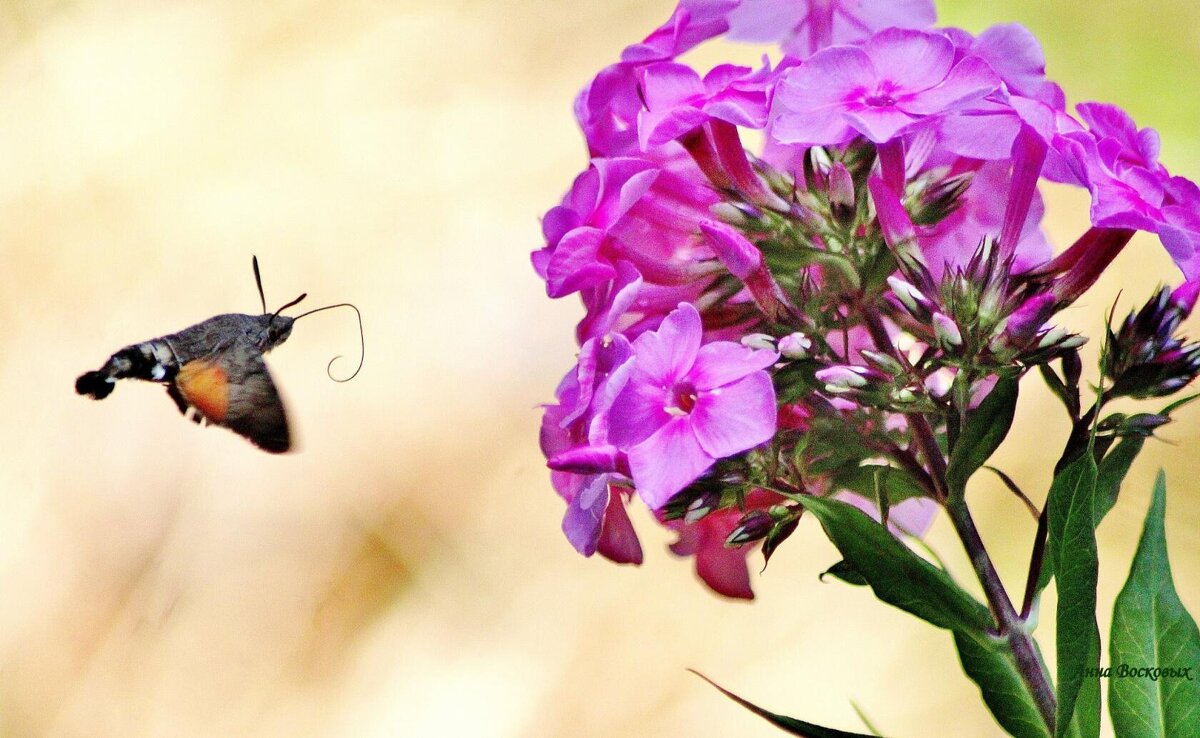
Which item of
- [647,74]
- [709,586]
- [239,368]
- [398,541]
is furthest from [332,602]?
[647,74]

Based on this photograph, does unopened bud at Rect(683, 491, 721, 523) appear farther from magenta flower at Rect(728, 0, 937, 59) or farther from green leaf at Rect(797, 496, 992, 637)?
magenta flower at Rect(728, 0, 937, 59)

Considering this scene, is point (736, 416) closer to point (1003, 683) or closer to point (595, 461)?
point (595, 461)

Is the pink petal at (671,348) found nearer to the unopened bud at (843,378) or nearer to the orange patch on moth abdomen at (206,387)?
the unopened bud at (843,378)

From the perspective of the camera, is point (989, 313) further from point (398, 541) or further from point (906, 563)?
point (398, 541)

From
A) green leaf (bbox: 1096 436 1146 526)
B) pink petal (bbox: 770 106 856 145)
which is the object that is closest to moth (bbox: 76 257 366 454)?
pink petal (bbox: 770 106 856 145)

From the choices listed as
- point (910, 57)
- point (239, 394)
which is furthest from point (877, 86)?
point (239, 394)

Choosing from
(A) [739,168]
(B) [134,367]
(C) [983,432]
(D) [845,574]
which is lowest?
(B) [134,367]
